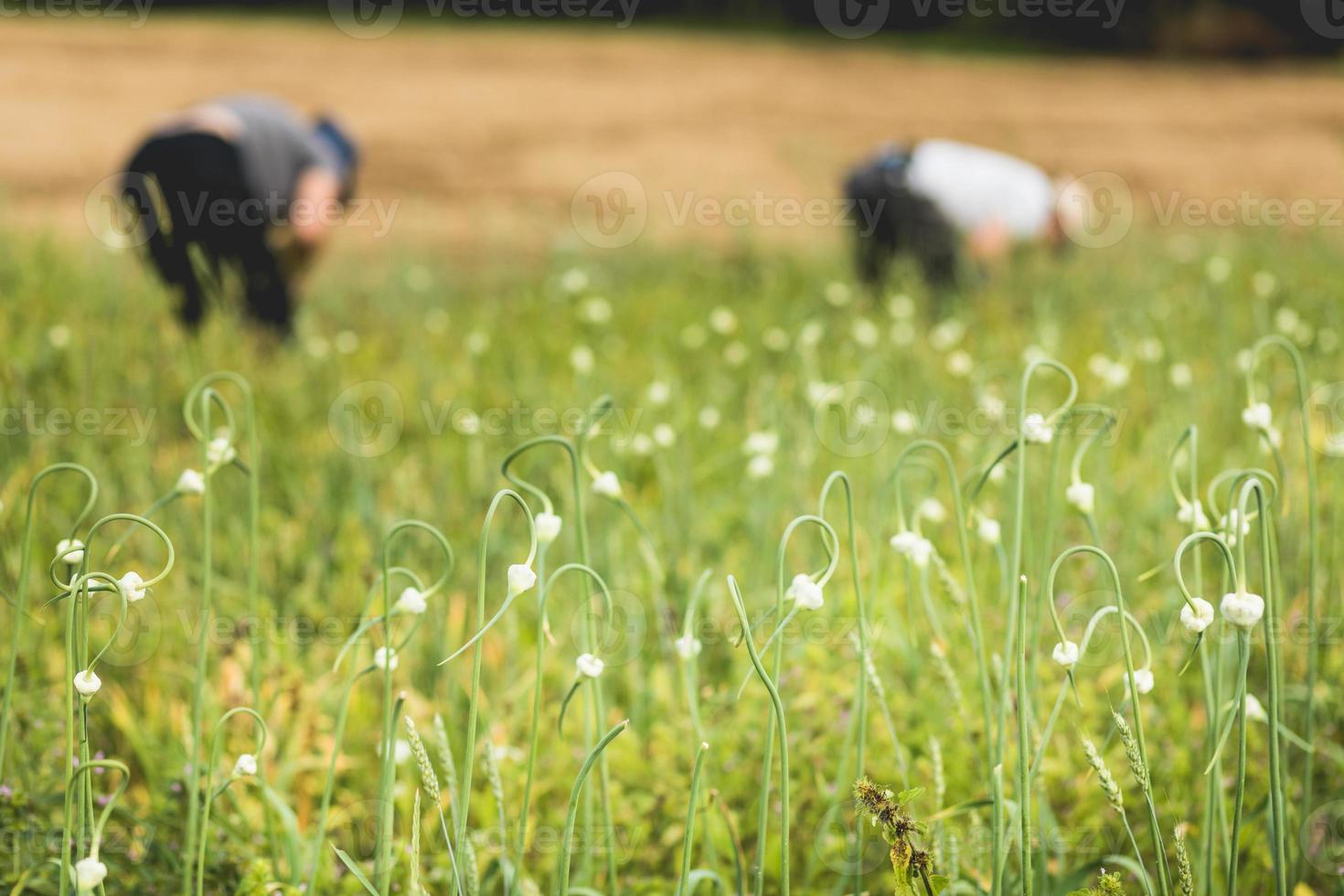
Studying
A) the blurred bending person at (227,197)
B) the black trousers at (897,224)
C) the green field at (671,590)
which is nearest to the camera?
the green field at (671,590)

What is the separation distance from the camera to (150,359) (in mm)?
2963

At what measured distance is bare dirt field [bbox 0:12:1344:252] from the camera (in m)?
7.78

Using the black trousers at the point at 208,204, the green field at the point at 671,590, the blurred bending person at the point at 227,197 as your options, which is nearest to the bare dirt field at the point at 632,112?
the blurred bending person at the point at 227,197

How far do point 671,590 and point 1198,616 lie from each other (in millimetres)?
1126

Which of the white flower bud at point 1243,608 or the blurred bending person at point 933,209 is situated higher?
the blurred bending person at point 933,209

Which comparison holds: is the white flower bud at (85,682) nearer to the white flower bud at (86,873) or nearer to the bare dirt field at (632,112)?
the white flower bud at (86,873)

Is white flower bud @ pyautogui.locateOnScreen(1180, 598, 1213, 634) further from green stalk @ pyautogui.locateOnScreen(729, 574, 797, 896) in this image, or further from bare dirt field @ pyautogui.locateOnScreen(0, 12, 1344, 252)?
bare dirt field @ pyautogui.locateOnScreen(0, 12, 1344, 252)

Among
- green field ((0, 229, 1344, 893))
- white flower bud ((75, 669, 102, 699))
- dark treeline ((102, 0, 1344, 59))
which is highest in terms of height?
dark treeline ((102, 0, 1344, 59))

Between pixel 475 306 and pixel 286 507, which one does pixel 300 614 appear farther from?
pixel 475 306

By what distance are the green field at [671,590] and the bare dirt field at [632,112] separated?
2.51 metres

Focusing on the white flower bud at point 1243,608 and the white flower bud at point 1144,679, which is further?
the white flower bud at point 1144,679

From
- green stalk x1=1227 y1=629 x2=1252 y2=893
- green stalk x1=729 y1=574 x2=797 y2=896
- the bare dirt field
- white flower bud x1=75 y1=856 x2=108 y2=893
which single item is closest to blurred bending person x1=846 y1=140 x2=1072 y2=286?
the bare dirt field

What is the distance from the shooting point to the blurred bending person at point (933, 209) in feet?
13.1

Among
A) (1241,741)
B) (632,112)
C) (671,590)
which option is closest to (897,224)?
(671,590)
